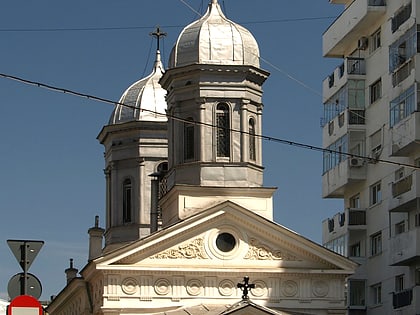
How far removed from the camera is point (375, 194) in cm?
5434

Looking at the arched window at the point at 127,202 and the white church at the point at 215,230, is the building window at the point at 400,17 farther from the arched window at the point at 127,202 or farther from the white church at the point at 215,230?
the arched window at the point at 127,202

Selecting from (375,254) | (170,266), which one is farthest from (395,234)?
(170,266)

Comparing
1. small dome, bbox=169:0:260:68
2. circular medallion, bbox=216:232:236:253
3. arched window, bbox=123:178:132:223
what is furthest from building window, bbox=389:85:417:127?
arched window, bbox=123:178:132:223

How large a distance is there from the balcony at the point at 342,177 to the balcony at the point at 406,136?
5049 millimetres

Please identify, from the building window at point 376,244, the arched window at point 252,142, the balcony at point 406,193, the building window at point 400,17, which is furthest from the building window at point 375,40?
the arched window at point 252,142

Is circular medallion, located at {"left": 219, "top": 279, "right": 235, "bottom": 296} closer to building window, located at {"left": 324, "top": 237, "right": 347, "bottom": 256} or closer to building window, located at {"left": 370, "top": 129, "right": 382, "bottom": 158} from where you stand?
building window, located at {"left": 370, "top": 129, "right": 382, "bottom": 158}

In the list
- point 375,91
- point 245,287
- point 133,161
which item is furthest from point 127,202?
point 245,287

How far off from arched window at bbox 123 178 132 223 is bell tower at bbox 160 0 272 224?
432 inches

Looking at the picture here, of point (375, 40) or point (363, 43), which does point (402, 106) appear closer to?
point (375, 40)

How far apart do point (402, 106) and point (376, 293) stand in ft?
28.6

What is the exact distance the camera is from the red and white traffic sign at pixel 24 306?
72.9 ft

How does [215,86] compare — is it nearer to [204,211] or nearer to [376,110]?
[204,211]

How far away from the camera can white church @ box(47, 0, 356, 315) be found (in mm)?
44188

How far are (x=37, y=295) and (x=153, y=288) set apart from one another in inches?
843
